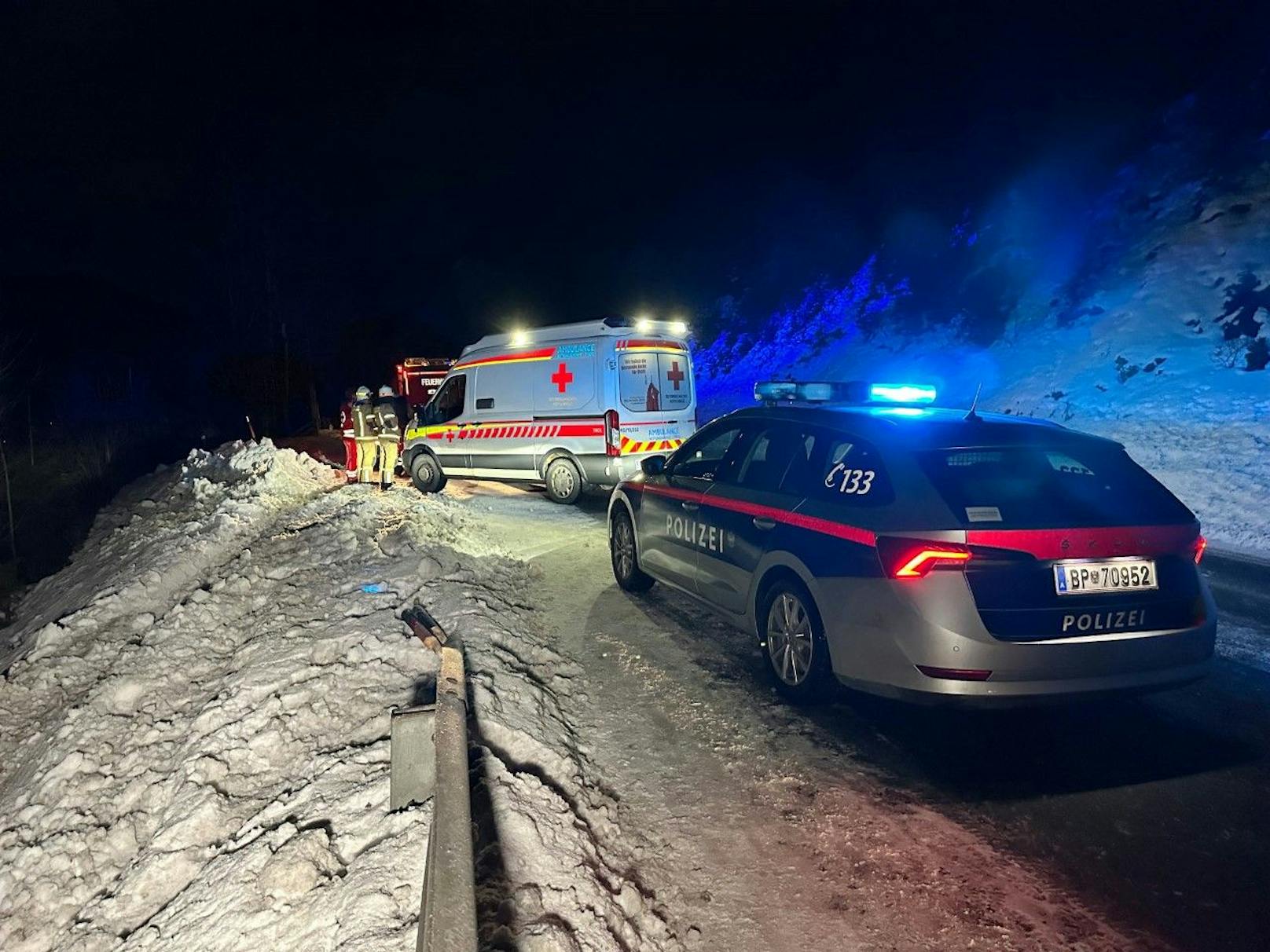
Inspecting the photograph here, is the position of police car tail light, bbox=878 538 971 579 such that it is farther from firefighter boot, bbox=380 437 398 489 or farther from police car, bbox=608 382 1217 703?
firefighter boot, bbox=380 437 398 489

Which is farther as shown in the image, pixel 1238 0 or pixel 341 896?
pixel 1238 0

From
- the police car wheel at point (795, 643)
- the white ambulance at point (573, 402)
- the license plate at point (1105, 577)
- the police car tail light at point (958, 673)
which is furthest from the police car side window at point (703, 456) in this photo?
the white ambulance at point (573, 402)

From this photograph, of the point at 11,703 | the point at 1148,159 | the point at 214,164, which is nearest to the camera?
the point at 11,703

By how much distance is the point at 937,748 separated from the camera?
3920mm

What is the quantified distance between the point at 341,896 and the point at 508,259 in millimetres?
64504

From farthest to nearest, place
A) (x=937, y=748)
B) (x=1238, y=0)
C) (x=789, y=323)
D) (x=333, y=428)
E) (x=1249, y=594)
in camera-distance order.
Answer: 1. (x=333, y=428)
2. (x=789, y=323)
3. (x=1238, y=0)
4. (x=1249, y=594)
5. (x=937, y=748)

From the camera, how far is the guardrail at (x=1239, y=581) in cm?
613

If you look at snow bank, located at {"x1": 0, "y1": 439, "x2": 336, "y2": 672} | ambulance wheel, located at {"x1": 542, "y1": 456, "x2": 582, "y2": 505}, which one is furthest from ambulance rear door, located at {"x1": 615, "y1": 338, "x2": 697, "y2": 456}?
snow bank, located at {"x1": 0, "y1": 439, "x2": 336, "y2": 672}

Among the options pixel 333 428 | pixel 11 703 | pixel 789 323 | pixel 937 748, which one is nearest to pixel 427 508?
pixel 11 703

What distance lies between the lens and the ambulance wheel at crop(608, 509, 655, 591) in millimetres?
6387

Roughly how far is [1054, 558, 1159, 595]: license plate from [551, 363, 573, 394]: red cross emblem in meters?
7.66

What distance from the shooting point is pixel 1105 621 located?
11.3 ft

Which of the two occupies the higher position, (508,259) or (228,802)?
(508,259)

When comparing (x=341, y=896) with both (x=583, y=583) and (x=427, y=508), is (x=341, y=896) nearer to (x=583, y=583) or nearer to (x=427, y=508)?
(x=583, y=583)
